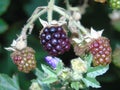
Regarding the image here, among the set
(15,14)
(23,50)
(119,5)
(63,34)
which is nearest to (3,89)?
(23,50)

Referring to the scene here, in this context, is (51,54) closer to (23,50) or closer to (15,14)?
(23,50)

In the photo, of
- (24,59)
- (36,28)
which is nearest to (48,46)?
(24,59)

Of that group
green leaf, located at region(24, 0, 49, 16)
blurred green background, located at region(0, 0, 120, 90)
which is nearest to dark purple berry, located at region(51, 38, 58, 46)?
blurred green background, located at region(0, 0, 120, 90)

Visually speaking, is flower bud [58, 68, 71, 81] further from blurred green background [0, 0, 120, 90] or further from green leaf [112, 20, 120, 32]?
green leaf [112, 20, 120, 32]

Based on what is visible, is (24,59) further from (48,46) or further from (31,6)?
(31,6)

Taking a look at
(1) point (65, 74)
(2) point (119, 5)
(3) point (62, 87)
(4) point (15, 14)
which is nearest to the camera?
(1) point (65, 74)

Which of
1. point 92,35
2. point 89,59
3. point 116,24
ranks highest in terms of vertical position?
point 116,24
